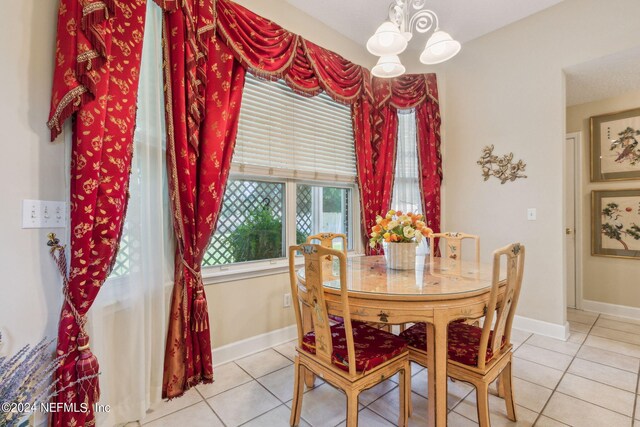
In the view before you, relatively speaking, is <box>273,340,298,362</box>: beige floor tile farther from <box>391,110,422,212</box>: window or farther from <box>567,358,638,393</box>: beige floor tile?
<box>567,358,638,393</box>: beige floor tile

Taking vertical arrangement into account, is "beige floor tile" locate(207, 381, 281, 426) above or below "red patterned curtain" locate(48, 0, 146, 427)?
below

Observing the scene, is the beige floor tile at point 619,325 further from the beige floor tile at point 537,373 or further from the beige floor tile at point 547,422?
the beige floor tile at point 547,422

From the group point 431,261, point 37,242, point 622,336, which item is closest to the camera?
point 37,242

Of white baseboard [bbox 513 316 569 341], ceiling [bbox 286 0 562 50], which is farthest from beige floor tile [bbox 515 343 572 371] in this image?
ceiling [bbox 286 0 562 50]

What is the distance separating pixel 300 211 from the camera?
8.95 feet

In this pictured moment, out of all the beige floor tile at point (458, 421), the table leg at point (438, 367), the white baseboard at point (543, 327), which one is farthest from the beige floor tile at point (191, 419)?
the white baseboard at point (543, 327)

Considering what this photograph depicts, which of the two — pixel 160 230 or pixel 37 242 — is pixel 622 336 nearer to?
pixel 160 230

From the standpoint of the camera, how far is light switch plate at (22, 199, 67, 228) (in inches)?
51.7

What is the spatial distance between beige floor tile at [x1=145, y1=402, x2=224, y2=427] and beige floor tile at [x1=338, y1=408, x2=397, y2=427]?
698mm

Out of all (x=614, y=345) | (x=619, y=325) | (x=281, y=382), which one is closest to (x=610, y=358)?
(x=614, y=345)

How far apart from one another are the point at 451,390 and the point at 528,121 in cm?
252

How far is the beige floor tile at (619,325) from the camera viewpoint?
2.78 meters

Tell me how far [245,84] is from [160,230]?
1.29 meters

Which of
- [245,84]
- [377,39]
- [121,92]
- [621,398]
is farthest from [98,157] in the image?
[621,398]
